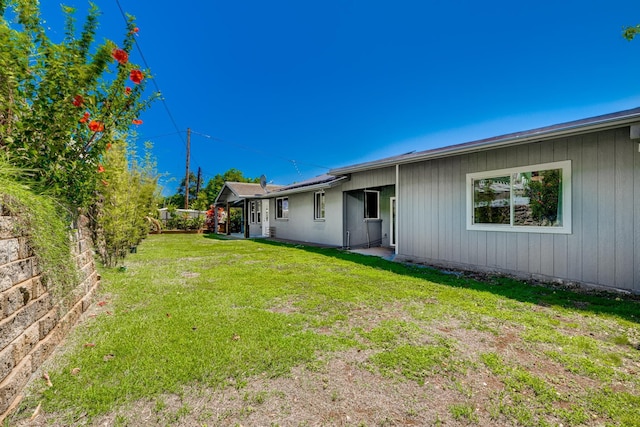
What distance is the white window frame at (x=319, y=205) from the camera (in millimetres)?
12164

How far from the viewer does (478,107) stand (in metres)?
15.5

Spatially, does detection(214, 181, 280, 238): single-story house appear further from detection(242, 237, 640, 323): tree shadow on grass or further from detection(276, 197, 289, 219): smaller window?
detection(242, 237, 640, 323): tree shadow on grass

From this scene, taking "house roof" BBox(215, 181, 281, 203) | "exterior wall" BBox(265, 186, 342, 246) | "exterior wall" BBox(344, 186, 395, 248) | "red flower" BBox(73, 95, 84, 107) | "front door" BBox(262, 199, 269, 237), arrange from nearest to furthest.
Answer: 1. "red flower" BBox(73, 95, 84, 107)
2. "exterior wall" BBox(344, 186, 395, 248)
3. "exterior wall" BBox(265, 186, 342, 246)
4. "front door" BBox(262, 199, 269, 237)
5. "house roof" BBox(215, 181, 281, 203)

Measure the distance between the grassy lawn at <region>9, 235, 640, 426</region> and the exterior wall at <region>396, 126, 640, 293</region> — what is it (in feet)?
2.49

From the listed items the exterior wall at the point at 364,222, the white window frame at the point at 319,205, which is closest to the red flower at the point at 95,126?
the exterior wall at the point at 364,222

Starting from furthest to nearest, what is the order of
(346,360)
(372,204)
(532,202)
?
(372,204)
(532,202)
(346,360)

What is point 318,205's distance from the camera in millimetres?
12492

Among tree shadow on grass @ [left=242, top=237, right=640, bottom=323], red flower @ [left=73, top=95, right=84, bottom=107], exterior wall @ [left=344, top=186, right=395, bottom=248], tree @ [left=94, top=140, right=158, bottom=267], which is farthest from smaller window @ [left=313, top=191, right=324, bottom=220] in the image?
red flower @ [left=73, top=95, right=84, bottom=107]

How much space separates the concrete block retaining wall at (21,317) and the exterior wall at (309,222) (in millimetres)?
8899

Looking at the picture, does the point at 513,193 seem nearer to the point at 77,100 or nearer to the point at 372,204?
the point at 372,204

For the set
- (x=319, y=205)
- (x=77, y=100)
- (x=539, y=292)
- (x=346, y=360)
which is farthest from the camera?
(x=319, y=205)

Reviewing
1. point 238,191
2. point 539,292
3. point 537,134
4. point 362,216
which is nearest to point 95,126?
point 537,134

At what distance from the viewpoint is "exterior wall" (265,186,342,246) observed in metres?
11.2

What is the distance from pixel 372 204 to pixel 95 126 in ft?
31.4
